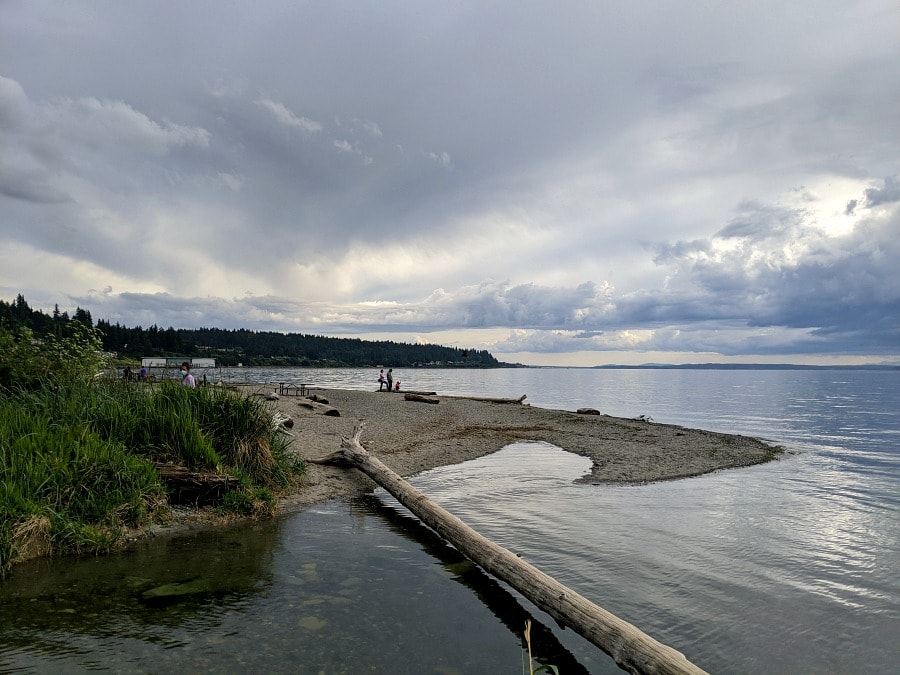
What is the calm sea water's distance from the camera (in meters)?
5.88

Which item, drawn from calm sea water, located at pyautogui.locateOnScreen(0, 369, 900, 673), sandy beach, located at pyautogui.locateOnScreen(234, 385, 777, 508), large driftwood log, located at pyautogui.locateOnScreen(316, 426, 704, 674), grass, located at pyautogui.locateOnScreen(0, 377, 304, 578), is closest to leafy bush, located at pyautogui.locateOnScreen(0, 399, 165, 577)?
grass, located at pyautogui.locateOnScreen(0, 377, 304, 578)

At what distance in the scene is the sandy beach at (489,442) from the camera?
16.3 metres

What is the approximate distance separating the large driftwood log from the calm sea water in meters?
0.37

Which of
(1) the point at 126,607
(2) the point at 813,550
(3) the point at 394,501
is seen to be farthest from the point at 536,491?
(1) the point at 126,607

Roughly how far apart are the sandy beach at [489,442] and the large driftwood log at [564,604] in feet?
14.2

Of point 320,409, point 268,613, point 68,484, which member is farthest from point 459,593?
point 320,409

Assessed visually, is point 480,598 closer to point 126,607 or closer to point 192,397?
point 126,607

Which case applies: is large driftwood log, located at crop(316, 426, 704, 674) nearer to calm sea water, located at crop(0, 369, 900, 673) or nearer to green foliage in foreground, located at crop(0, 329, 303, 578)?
calm sea water, located at crop(0, 369, 900, 673)

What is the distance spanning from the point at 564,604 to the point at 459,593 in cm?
199

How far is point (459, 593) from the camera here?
7621mm

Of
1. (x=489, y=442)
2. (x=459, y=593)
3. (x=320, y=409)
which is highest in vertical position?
(x=320, y=409)

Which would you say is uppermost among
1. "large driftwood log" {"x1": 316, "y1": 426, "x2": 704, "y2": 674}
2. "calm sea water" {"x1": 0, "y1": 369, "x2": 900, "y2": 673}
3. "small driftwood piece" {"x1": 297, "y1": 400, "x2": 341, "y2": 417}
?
"large driftwood log" {"x1": 316, "y1": 426, "x2": 704, "y2": 674}

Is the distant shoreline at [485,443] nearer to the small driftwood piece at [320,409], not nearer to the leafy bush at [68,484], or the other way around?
the small driftwood piece at [320,409]

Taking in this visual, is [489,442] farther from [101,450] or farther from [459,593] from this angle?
[101,450]
